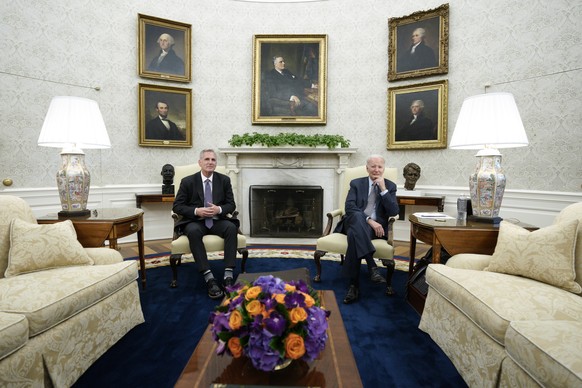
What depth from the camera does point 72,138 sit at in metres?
2.66

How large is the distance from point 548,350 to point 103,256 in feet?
8.51

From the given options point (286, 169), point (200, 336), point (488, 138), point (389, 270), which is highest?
point (488, 138)

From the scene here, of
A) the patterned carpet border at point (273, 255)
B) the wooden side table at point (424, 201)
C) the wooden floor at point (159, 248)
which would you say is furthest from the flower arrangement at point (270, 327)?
the wooden side table at point (424, 201)

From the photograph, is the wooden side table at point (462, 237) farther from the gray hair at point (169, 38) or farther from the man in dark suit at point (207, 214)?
the gray hair at point (169, 38)

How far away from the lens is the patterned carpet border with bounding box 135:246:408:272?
152 inches

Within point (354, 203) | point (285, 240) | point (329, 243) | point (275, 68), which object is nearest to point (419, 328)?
point (329, 243)

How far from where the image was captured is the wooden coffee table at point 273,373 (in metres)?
1.12

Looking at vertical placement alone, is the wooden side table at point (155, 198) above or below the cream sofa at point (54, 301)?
above

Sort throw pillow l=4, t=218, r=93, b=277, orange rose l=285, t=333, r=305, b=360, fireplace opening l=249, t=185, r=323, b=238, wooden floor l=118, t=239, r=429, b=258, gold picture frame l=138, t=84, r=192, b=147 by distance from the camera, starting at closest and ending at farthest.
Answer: orange rose l=285, t=333, r=305, b=360 → throw pillow l=4, t=218, r=93, b=277 → wooden floor l=118, t=239, r=429, b=258 → gold picture frame l=138, t=84, r=192, b=147 → fireplace opening l=249, t=185, r=323, b=238

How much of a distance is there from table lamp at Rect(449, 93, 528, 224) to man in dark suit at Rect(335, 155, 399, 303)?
76 cm

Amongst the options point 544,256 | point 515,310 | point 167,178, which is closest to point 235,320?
point 515,310

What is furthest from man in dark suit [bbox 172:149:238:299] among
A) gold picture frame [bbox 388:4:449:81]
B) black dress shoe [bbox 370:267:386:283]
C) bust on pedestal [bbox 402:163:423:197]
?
gold picture frame [bbox 388:4:449:81]

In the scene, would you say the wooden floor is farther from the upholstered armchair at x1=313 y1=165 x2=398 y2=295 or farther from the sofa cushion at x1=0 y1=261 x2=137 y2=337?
the sofa cushion at x1=0 y1=261 x2=137 y2=337

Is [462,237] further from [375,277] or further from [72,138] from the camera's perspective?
[72,138]
